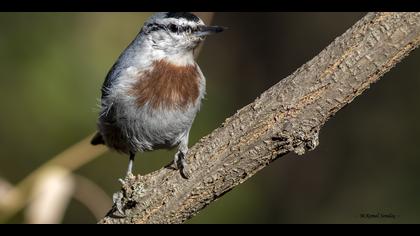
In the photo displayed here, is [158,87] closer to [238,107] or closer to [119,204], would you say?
[119,204]

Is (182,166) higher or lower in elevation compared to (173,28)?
lower

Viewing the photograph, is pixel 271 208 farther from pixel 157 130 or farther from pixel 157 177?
pixel 157 177

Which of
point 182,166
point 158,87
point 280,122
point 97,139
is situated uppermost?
point 158,87

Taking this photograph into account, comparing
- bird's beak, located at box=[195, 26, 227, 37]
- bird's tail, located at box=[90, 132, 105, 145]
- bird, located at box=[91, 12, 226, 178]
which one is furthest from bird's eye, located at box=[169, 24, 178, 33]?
bird's tail, located at box=[90, 132, 105, 145]

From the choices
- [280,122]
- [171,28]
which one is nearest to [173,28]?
[171,28]

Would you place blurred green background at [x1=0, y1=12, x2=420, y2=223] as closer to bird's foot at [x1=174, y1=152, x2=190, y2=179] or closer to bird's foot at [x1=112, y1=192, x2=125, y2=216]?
bird's foot at [x1=112, y1=192, x2=125, y2=216]

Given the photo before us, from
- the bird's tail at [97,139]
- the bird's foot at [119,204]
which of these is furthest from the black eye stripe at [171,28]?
the bird's foot at [119,204]
